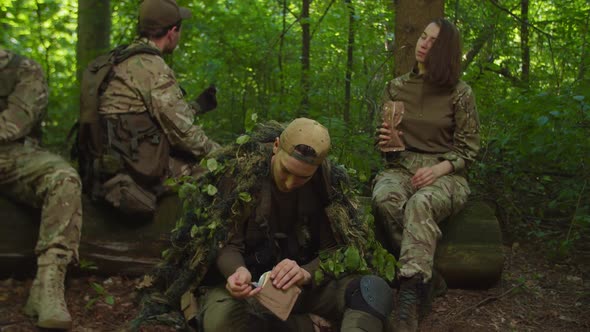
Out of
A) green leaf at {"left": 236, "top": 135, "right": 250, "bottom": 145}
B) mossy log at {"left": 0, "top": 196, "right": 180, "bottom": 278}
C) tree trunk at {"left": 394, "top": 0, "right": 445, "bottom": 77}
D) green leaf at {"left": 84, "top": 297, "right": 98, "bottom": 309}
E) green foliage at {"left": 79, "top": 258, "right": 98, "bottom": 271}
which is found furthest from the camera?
tree trunk at {"left": 394, "top": 0, "right": 445, "bottom": 77}

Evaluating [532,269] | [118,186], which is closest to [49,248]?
[118,186]

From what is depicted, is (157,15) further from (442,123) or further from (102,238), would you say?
(442,123)

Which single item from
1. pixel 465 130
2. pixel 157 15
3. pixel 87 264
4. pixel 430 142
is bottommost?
pixel 87 264

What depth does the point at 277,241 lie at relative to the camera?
153 inches

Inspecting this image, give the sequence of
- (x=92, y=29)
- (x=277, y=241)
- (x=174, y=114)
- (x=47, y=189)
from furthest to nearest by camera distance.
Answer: (x=92, y=29) → (x=174, y=114) → (x=47, y=189) → (x=277, y=241)

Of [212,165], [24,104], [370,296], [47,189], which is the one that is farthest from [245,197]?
[24,104]

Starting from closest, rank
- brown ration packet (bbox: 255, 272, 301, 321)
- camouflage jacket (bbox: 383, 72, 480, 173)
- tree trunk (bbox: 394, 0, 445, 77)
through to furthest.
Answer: brown ration packet (bbox: 255, 272, 301, 321) → camouflage jacket (bbox: 383, 72, 480, 173) → tree trunk (bbox: 394, 0, 445, 77)

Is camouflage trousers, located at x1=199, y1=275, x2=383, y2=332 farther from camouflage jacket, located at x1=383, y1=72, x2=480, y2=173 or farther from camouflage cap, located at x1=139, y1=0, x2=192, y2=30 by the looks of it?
camouflage cap, located at x1=139, y1=0, x2=192, y2=30

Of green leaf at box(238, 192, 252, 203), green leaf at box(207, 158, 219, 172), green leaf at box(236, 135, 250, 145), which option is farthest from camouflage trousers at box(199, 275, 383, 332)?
green leaf at box(236, 135, 250, 145)

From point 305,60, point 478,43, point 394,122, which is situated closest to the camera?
point 394,122

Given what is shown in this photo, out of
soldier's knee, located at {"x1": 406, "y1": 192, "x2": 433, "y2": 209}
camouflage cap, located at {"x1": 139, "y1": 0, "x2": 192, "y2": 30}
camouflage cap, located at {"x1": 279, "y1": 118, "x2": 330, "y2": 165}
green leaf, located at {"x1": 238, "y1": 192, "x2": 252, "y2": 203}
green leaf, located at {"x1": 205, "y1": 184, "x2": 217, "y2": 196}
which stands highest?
camouflage cap, located at {"x1": 139, "y1": 0, "x2": 192, "y2": 30}

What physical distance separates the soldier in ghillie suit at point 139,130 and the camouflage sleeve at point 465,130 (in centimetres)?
193

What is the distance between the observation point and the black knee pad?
3.57 meters

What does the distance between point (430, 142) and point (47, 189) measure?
283cm
